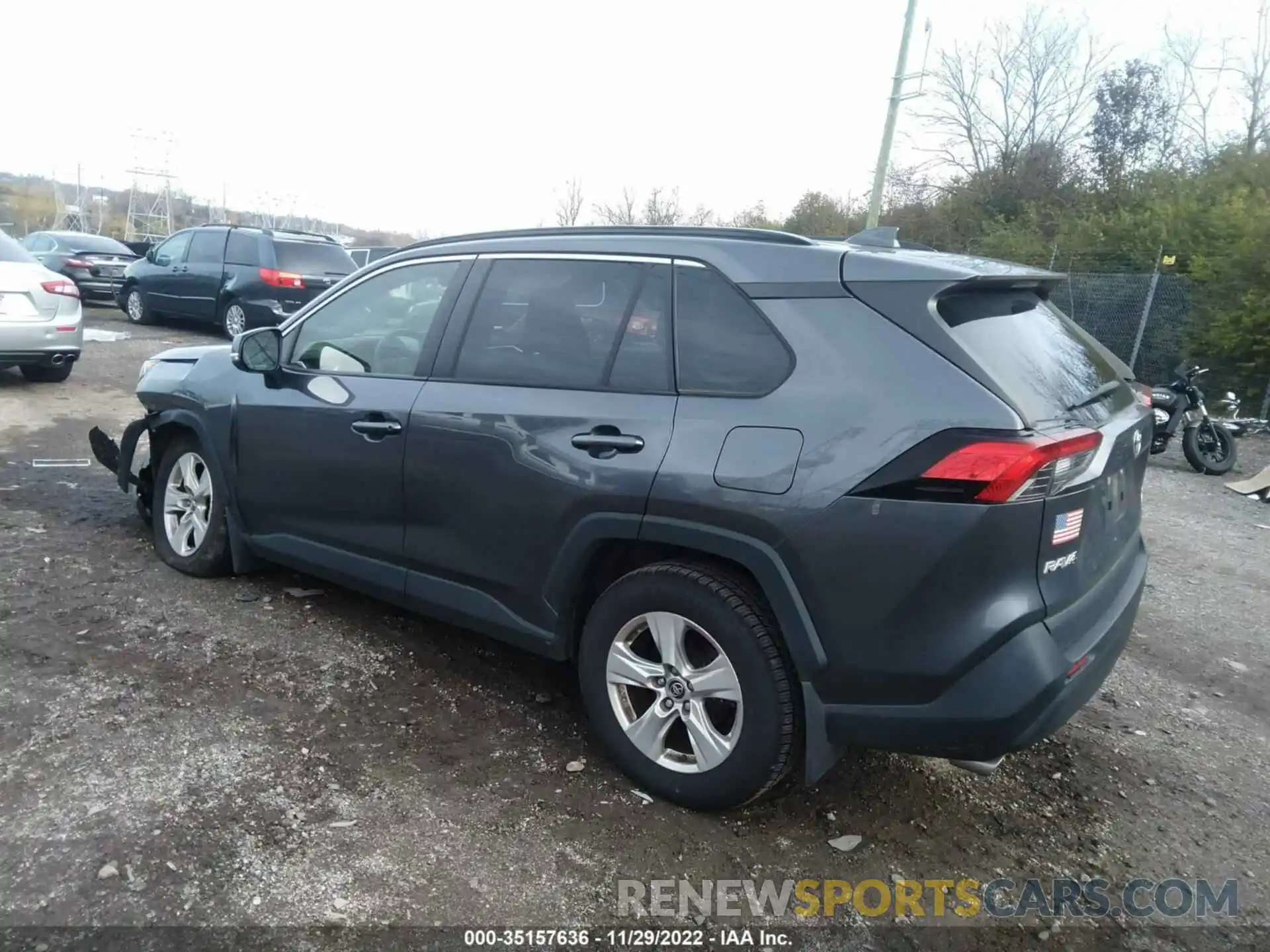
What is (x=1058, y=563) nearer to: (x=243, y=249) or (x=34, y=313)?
(x=34, y=313)

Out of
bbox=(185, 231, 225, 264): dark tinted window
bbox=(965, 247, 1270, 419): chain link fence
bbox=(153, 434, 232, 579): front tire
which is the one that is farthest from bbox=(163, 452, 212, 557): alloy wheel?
bbox=(965, 247, 1270, 419): chain link fence

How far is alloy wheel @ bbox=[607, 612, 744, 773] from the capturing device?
279 cm

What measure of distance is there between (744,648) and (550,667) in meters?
1.49

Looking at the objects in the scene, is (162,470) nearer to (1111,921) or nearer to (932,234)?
(1111,921)

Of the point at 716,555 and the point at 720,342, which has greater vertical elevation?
the point at 720,342

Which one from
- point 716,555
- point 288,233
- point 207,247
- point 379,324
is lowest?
point 716,555

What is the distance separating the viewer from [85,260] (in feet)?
58.7

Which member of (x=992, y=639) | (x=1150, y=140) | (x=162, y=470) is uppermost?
(x=1150, y=140)

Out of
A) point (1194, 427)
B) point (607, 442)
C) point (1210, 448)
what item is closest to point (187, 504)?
point (607, 442)

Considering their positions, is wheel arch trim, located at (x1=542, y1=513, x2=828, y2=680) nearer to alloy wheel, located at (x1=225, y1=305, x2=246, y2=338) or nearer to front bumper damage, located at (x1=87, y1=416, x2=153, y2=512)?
front bumper damage, located at (x1=87, y1=416, x2=153, y2=512)

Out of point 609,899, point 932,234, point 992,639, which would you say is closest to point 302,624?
point 609,899

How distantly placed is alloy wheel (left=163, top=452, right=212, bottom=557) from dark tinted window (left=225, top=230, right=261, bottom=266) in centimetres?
1030

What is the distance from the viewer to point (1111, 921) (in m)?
2.58

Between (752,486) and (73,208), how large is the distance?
54.4m
